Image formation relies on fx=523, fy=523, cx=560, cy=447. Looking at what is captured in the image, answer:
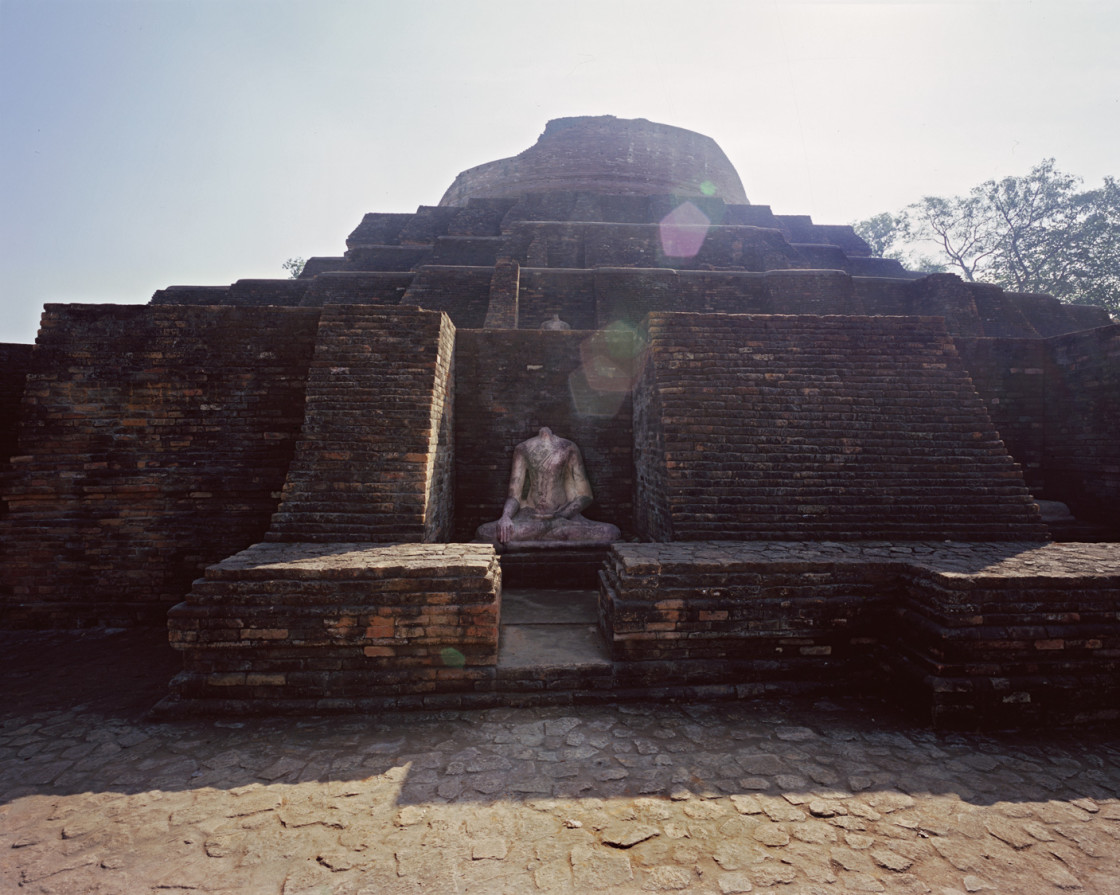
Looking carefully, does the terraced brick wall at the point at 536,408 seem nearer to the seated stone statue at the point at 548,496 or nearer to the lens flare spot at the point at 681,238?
the seated stone statue at the point at 548,496

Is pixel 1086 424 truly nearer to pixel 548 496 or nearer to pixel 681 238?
pixel 548 496

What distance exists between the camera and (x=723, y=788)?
224 cm

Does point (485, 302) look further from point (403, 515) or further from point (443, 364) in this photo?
point (403, 515)

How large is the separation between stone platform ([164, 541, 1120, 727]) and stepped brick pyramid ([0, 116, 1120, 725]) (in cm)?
2

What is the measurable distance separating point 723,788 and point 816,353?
412 cm

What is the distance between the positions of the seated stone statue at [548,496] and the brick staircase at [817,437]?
0.63 metres

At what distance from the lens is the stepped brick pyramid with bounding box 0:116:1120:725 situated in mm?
2887

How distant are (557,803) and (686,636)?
1230mm

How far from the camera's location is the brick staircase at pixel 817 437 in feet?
13.6

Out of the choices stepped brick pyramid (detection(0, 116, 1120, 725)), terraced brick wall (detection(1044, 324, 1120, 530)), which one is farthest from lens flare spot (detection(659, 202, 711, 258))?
terraced brick wall (detection(1044, 324, 1120, 530))

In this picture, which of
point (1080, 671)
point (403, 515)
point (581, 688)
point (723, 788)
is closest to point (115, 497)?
point (403, 515)

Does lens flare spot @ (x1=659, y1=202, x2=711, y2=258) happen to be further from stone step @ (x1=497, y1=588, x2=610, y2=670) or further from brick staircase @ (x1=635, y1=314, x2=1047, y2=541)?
stone step @ (x1=497, y1=588, x2=610, y2=670)

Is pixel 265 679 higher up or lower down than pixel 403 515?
lower down

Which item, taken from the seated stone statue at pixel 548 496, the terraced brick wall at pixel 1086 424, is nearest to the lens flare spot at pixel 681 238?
the terraced brick wall at pixel 1086 424
